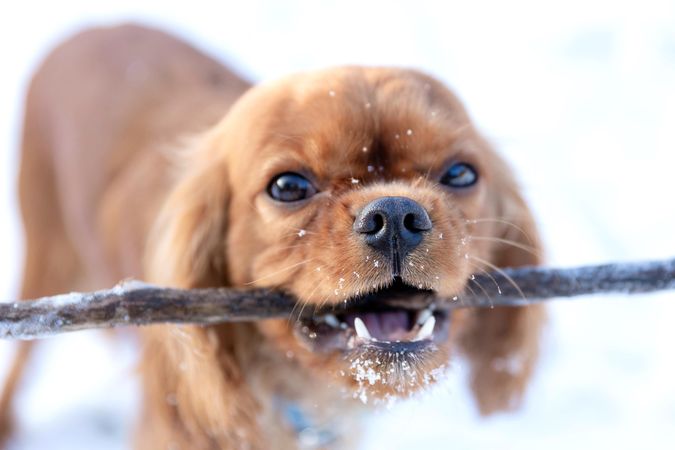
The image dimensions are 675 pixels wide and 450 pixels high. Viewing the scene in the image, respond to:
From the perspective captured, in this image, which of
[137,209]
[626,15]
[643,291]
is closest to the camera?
[643,291]

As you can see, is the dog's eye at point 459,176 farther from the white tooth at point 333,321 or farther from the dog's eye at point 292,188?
the white tooth at point 333,321

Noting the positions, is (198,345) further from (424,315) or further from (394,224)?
(394,224)

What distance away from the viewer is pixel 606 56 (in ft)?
17.6

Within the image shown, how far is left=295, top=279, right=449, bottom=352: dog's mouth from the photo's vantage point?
6.08ft

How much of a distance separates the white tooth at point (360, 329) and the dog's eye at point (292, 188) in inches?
15.7

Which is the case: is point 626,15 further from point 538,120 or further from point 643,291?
point 643,291

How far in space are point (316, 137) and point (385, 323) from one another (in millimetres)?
568

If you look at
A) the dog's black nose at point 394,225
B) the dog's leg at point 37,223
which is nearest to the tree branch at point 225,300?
the dog's black nose at point 394,225

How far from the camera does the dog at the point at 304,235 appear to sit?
1.83 metres

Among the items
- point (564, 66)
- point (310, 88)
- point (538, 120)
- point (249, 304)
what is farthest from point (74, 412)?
point (564, 66)

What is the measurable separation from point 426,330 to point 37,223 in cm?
263

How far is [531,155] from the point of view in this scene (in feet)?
16.1

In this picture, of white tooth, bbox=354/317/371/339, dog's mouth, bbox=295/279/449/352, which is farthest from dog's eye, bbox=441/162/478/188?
white tooth, bbox=354/317/371/339

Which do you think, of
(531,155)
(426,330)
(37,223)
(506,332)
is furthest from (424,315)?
(531,155)
